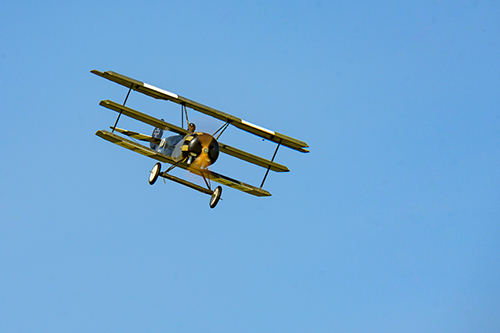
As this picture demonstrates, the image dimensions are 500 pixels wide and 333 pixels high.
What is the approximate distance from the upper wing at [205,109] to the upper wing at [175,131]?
733mm

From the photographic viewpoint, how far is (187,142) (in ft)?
69.2

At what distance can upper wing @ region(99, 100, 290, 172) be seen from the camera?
20.9 m

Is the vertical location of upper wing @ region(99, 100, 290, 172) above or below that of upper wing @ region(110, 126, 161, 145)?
above

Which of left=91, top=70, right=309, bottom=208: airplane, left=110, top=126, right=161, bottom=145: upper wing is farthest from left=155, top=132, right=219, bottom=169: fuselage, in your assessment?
left=110, top=126, right=161, bottom=145: upper wing

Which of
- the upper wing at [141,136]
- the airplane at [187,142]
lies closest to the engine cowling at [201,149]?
the airplane at [187,142]

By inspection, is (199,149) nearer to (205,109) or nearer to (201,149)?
(201,149)

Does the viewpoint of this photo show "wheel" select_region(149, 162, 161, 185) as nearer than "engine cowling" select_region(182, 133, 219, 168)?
No

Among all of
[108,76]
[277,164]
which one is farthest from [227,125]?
[108,76]

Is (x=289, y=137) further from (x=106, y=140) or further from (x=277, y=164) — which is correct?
(x=106, y=140)

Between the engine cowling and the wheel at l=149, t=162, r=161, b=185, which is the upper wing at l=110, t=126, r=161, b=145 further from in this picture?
the engine cowling

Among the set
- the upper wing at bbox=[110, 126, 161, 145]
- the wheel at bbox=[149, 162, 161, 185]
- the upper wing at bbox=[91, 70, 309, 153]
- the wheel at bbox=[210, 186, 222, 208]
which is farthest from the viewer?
A: the upper wing at bbox=[110, 126, 161, 145]

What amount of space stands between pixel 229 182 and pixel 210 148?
2237 millimetres

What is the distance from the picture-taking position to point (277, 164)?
23.6 m

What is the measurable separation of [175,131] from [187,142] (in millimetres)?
985
